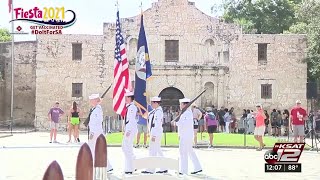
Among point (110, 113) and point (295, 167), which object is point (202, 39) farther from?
point (295, 167)

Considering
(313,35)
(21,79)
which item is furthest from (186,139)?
(21,79)

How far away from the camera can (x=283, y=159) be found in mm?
14961

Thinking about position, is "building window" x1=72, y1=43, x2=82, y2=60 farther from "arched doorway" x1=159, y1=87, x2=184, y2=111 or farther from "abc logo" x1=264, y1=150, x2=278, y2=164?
"abc logo" x1=264, y1=150, x2=278, y2=164

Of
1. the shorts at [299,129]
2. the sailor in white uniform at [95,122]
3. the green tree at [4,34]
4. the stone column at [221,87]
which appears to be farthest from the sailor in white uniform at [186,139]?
the green tree at [4,34]

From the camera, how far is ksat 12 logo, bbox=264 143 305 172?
1386 cm

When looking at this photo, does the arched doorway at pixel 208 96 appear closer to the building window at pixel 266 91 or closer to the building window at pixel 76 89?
the building window at pixel 266 91

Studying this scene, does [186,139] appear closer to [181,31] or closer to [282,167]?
[282,167]

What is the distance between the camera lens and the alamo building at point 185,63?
110 feet

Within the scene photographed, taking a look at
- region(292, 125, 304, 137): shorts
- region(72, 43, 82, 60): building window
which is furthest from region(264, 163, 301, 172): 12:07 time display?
region(72, 43, 82, 60): building window

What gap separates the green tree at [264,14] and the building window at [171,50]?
14833 mm

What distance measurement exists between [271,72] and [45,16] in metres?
13.4

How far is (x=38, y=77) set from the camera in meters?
33.8

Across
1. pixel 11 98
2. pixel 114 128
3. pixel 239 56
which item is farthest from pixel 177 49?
pixel 11 98

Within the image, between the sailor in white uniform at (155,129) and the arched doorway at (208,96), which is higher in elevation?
the arched doorway at (208,96)
